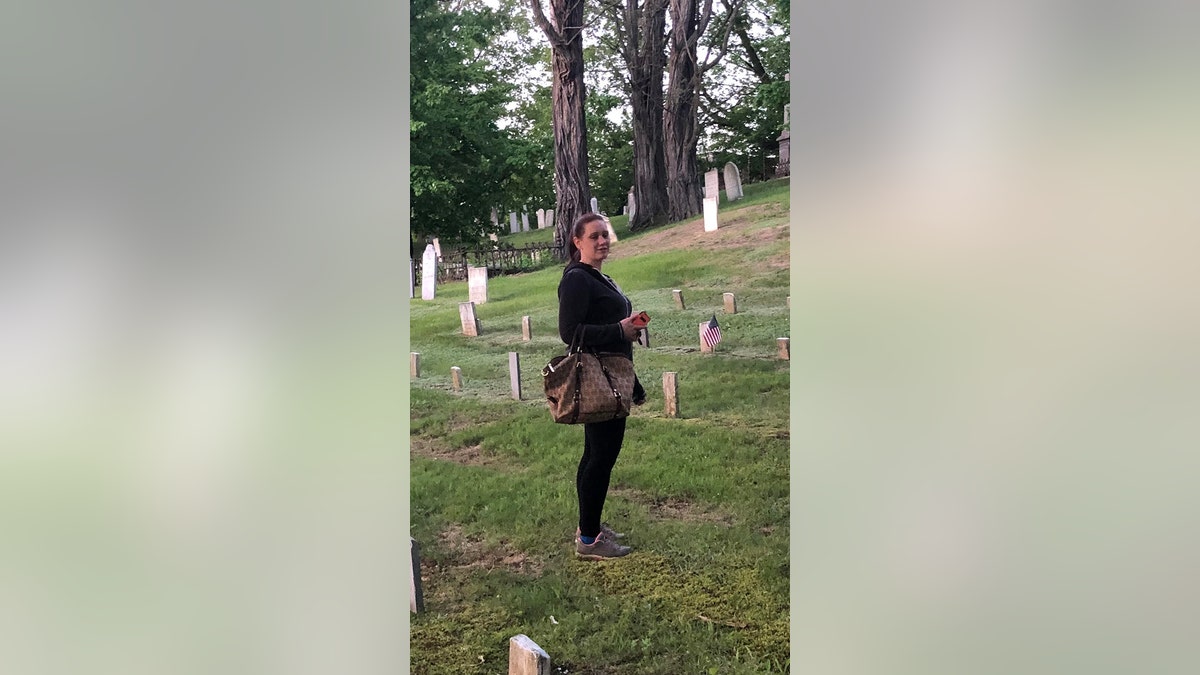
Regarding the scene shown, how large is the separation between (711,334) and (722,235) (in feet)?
1.05

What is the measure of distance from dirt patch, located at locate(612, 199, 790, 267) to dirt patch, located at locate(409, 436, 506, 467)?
76 cm

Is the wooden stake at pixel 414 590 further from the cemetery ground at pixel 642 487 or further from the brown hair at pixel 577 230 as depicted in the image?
the brown hair at pixel 577 230

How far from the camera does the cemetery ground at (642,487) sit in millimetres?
2348

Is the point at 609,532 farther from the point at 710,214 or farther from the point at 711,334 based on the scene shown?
the point at 710,214

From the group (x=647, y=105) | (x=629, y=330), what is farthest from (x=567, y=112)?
(x=629, y=330)

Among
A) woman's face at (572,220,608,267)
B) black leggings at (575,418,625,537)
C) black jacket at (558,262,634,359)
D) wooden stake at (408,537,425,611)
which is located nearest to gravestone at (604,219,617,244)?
woman's face at (572,220,608,267)

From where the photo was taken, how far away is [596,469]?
2455 millimetres

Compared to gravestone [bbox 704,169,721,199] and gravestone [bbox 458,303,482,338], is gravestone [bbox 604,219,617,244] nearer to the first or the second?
gravestone [bbox 704,169,721,199]

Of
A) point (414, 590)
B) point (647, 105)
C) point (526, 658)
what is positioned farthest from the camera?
point (647, 105)
